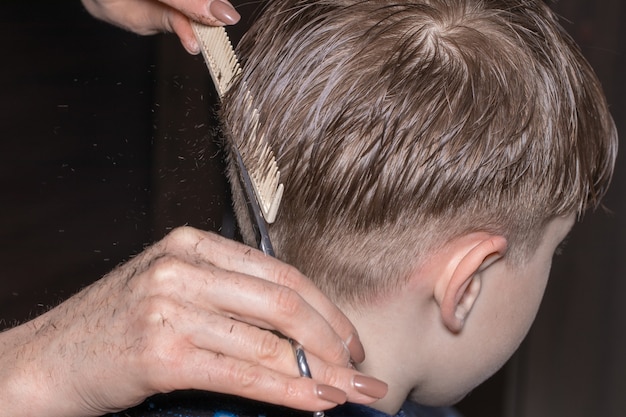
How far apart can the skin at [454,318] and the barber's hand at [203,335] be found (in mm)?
164

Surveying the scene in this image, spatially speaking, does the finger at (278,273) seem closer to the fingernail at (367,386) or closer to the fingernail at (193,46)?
the fingernail at (367,386)

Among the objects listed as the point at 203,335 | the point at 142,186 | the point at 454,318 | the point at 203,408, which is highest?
the point at 203,335

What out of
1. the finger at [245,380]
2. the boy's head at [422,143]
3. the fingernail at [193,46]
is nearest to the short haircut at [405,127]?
the boy's head at [422,143]

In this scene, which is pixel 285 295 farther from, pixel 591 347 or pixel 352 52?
pixel 591 347

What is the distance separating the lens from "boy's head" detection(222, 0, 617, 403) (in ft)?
2.71

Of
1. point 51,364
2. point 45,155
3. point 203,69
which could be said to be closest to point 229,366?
point 51,364

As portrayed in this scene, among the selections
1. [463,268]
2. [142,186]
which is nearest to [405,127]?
[463,268]

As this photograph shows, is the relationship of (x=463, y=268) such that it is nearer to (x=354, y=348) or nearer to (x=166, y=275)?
(x=354, y=348)

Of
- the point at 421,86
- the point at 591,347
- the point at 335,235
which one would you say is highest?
the point at 421,86

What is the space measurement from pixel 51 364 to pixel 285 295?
24 cm

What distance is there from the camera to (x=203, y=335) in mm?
667

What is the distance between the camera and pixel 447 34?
87cm

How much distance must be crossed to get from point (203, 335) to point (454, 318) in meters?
0.31

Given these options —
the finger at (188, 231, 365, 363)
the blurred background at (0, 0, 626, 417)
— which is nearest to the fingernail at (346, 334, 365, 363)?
the finger at (188, 231, 365, 363)
